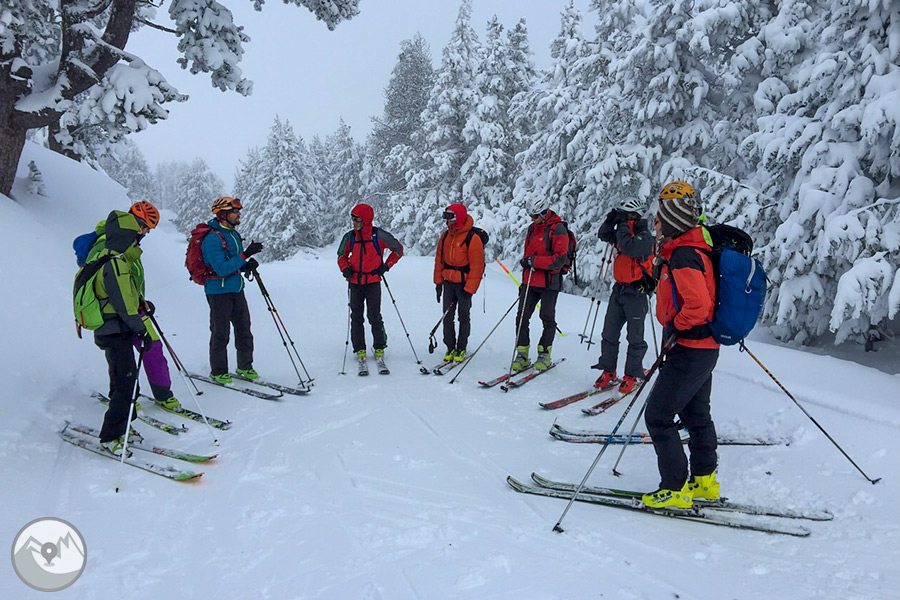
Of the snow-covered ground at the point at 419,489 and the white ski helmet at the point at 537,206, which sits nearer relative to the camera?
the snow-covered ground at the point at 419,489

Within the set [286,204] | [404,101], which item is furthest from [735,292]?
[286,204]

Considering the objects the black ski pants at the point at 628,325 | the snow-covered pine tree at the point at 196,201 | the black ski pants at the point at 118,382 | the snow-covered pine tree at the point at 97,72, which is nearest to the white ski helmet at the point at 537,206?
the black ski pants at the point at 628,325

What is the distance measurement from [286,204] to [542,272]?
33.2 meters

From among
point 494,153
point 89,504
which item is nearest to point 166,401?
point 89,504

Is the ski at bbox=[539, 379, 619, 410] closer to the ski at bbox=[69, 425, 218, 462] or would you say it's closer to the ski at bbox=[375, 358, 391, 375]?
the ski at bbox=[375, 358, 391, 375]

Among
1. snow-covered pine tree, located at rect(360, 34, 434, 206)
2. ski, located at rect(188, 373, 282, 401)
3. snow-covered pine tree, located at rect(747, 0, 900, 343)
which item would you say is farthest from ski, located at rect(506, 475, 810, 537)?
snow-covered pine tree, located at rect(360, 34, 434, 206)

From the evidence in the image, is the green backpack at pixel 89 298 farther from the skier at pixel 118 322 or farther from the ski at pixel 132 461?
the ski at pixel 132 461

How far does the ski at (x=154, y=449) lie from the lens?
15.5ft

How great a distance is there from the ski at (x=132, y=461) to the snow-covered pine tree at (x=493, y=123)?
1794 centimetres

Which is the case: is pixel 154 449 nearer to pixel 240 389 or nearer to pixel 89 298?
pixel 89 298

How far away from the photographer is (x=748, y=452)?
15.7 feet

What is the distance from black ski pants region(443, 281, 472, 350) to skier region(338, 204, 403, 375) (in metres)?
1.02

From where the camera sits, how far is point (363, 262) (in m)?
7.73

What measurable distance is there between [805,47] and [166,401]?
14123 millimetres
